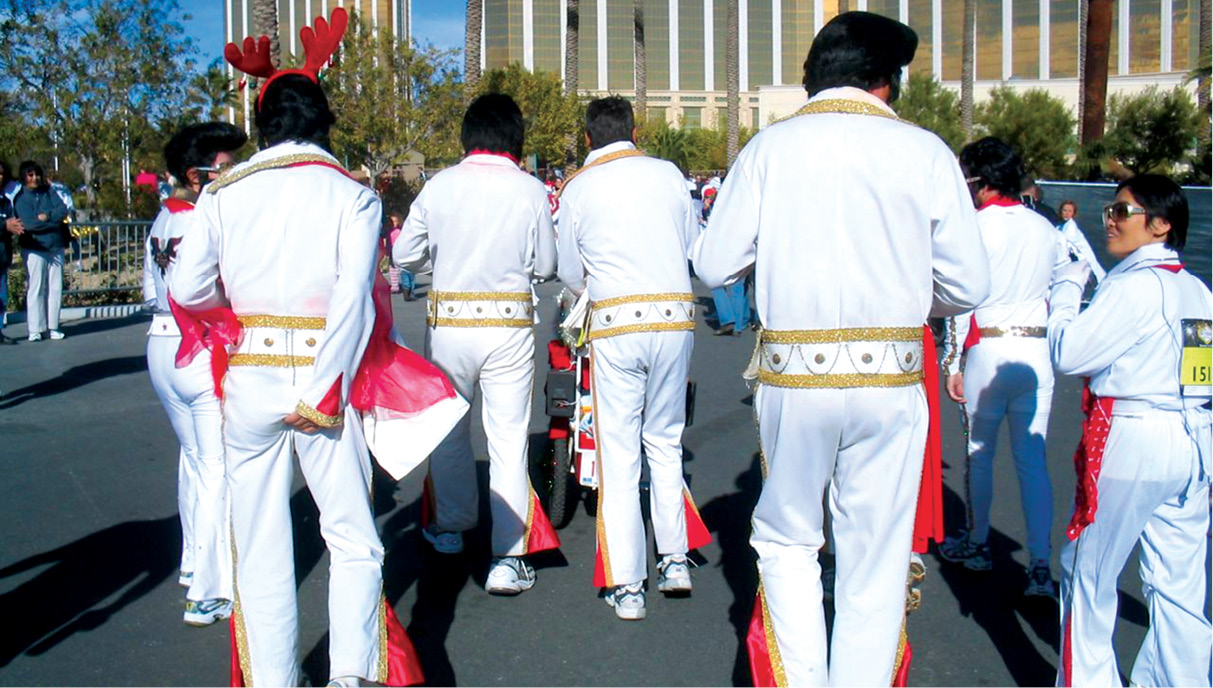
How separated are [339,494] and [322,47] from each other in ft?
5.11

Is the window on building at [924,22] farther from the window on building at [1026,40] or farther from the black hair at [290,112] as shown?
the black hair at [290,112]

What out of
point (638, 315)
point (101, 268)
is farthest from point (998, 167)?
point (101, 268)

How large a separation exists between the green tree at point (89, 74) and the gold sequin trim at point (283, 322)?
18.5 metres

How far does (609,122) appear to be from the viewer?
539 centimetres

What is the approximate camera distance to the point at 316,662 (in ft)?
14.9

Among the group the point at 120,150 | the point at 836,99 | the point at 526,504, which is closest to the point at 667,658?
the point at 526,504

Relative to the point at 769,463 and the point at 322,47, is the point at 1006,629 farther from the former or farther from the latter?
the point at 322,47

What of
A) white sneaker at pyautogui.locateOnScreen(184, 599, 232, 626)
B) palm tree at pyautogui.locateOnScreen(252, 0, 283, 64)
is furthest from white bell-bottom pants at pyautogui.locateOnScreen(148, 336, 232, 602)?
palm tree at pyautogui.locateOnScreen(252, 0, 283, 64)

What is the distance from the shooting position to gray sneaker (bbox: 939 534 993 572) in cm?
563

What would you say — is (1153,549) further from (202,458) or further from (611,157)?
(202,458)

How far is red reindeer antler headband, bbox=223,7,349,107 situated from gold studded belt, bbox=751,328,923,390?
1.90 m

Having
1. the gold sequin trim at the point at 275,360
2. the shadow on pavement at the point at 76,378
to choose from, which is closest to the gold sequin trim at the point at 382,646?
the gold sequin trim at the point at 275,360

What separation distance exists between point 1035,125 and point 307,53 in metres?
37.6

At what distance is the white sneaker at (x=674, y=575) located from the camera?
527 centimetres
